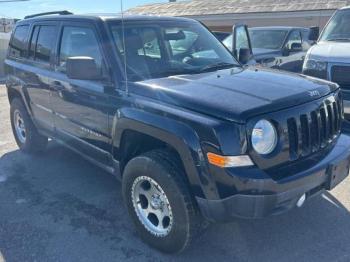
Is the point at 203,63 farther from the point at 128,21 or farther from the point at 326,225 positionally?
the point at 326,225

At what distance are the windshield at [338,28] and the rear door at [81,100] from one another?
14.4ft

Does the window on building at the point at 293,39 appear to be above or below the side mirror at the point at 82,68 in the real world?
below

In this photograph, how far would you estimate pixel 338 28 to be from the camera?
6.65 m

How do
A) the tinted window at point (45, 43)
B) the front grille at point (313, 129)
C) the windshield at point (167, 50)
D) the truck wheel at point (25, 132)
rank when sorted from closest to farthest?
the front grille at point (313, 129) < the windshield at point (167, 50) < the tinted window at point (45, 43) < the truck wheel at point (25, 132)

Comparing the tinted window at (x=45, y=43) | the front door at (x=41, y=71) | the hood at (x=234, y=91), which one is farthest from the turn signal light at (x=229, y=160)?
the tinted window at (x=45, y=43)

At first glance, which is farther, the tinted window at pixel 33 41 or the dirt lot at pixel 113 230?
the tinted window at pixel 33 41

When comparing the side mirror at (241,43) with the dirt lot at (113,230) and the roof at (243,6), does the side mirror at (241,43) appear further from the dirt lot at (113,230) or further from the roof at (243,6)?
the roof at (243,6)

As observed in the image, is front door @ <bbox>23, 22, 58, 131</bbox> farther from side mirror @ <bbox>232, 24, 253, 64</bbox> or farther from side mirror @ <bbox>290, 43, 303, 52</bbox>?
side mirror @ <bbox>290, 43, 303, 52</bbox>

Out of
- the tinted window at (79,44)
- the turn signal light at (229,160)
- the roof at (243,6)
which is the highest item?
the tinted window at (79,44)

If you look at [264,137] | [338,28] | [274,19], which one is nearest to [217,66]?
[264,137]

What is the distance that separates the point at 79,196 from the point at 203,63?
1936 mm

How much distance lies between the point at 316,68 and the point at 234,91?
332 centimetres

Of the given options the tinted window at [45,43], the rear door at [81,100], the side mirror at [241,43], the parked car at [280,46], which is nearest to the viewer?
the rear door at [81,100]

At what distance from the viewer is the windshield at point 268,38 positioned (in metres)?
9.25
